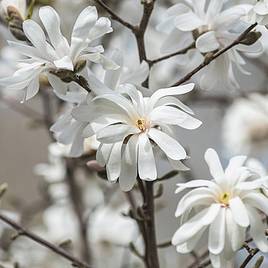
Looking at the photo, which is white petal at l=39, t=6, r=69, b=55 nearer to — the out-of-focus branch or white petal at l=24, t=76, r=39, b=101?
white petal at l=24, t=76, r=39, b=101

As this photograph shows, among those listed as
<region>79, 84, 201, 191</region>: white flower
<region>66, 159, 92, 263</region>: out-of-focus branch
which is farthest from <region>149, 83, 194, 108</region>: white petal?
<region>66, 159, 92, 263</region>: out-of-focus branch

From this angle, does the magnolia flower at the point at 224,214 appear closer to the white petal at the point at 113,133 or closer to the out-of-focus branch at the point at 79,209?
the white petal at the point at 113,133

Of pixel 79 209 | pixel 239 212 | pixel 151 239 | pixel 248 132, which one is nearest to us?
pixel 239 212

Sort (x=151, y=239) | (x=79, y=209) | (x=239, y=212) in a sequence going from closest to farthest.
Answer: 1. (x=239, y=212)
2. (x=151, y=239)
3. (x=79, y=209)

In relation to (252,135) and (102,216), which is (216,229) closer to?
(102,216)

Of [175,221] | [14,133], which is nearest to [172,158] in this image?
[175,221]

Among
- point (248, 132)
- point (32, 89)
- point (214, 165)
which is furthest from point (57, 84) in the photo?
point (248, 132)

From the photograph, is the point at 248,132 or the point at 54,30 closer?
the point at 54,30

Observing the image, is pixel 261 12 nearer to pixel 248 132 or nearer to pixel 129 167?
pixel 129 167

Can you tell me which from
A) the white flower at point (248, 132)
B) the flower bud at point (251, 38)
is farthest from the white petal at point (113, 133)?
the white flower at point (248, 132)
